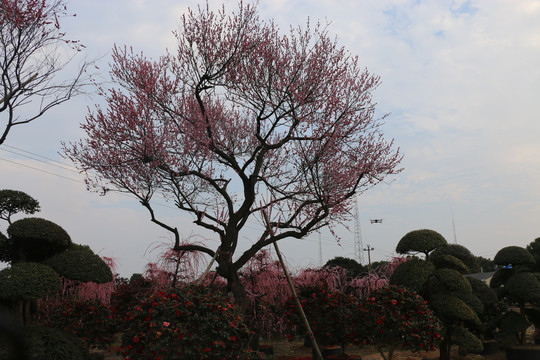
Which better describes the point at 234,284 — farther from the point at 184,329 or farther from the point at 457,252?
the point at 457,252

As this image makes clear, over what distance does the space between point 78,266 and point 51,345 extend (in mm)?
2373

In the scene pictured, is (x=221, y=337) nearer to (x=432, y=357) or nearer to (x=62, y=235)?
(x=62, y=235)

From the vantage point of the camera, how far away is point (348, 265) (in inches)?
619

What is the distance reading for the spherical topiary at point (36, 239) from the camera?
9666mm

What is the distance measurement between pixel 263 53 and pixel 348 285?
903cm

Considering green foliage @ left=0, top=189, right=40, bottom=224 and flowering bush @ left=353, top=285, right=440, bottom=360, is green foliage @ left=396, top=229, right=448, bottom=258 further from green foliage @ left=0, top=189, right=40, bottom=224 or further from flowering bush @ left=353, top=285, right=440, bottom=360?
green foliage @ left=0, top=189, right=40, bottom=224

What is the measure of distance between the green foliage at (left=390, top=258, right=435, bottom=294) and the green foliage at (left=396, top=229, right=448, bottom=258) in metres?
0.54

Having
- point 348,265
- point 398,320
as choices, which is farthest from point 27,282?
point 348,265

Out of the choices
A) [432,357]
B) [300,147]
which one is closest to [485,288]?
[432,357]

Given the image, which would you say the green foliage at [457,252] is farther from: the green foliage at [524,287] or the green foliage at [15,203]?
the green foliage at [15,203]

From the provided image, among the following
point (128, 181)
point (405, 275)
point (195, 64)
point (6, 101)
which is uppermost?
point (195, 64)

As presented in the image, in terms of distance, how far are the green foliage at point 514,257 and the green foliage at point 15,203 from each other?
12.3m

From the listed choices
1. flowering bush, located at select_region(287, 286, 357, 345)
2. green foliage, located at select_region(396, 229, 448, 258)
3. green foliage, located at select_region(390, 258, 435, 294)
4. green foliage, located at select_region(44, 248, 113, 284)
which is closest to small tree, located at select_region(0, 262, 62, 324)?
green foliage, located at select_region(44, 248, 113, 284)

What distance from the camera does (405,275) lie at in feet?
33.3
